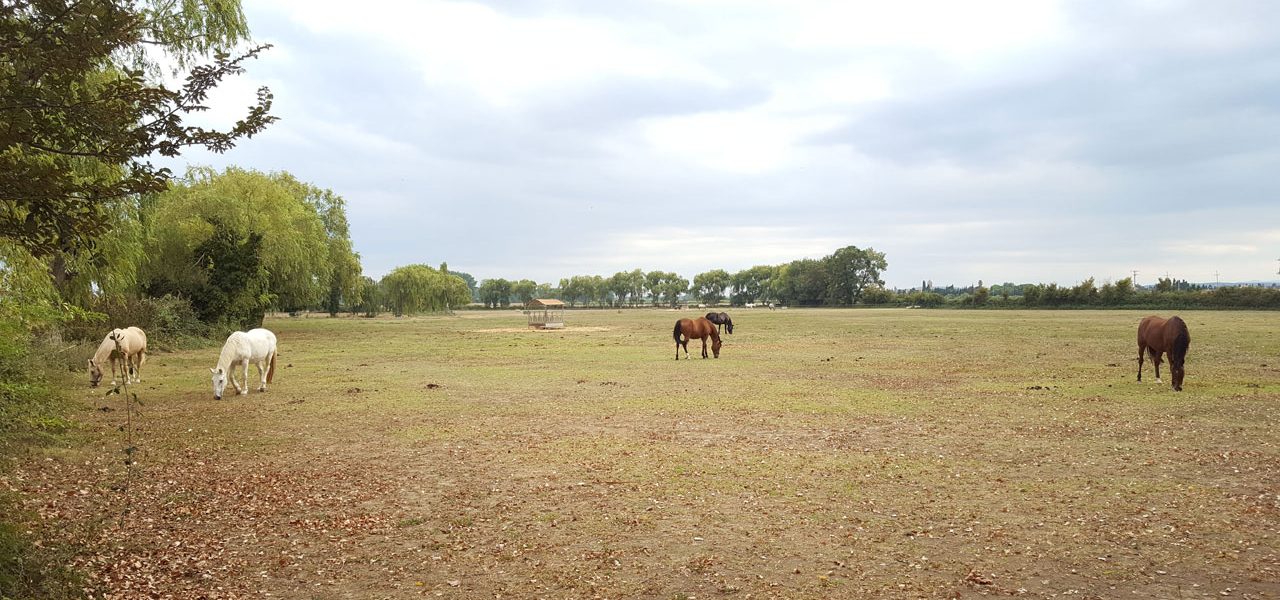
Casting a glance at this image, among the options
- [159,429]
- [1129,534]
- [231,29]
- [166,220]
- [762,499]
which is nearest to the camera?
[1129,534]

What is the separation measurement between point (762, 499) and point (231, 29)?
17793mm

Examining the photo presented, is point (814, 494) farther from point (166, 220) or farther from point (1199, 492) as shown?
point (166, 220)

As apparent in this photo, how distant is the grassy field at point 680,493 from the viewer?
593 cm

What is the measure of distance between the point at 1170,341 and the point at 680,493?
14.3 meters

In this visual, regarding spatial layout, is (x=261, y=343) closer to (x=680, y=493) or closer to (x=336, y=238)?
(x=680, y=493)

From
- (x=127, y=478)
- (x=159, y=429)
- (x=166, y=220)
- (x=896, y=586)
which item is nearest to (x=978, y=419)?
(x=896, y=586)

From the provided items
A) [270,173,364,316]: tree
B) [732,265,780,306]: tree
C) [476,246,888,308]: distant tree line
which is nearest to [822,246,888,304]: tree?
[476,246,888,308]: distant tree line

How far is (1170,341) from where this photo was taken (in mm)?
16469

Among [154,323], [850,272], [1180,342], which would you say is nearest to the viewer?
[1180,342]

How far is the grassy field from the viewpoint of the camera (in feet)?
19.5

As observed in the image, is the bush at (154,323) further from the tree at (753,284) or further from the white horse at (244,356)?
the tree at (753,284)

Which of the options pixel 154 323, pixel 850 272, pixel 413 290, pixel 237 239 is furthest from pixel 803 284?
pixel 154 323

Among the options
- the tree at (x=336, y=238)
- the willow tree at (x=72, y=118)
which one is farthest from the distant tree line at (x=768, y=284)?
the willow tree at (x=72, y=118)

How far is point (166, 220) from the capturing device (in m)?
34.9
